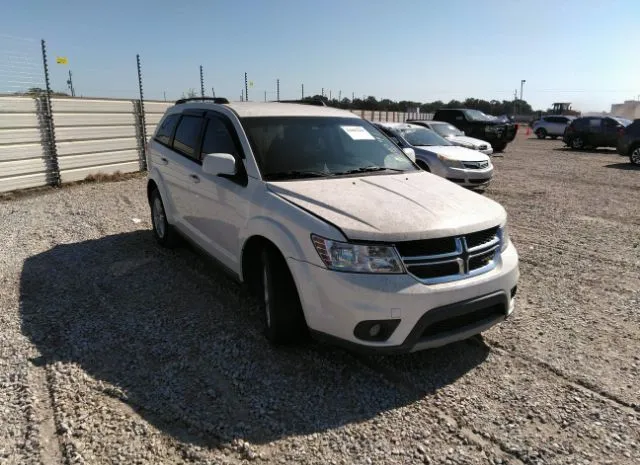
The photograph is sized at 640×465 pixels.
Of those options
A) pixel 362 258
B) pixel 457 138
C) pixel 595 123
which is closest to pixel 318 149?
pixel 362 258

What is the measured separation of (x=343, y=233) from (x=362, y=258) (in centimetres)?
19

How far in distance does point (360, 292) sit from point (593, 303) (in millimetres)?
2811

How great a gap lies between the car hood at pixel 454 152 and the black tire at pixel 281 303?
7.11 m

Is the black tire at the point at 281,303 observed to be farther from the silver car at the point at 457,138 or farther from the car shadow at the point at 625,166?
the car shadow at the point at 625,166

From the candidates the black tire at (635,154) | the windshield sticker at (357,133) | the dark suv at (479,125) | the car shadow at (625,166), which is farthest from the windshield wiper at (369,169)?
the dark suv at (479,125)

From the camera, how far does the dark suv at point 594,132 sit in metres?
20.9

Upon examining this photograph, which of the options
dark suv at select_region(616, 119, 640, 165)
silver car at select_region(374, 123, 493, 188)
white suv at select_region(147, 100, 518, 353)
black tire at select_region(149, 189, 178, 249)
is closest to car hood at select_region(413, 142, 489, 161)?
silver car at select_region(374, 123, 493, 188)

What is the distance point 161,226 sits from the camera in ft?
19.2

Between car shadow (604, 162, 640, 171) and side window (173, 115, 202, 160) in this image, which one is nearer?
side window (173, 115, 202, 160)

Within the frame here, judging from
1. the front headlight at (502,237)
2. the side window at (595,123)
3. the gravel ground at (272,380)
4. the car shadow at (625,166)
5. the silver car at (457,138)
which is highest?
the side window at (595,123)

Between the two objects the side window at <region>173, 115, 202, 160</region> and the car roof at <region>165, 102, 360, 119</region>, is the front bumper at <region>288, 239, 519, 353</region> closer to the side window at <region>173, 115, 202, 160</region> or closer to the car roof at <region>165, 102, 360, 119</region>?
the car roof at <region>165, 102, 360, 119</region>

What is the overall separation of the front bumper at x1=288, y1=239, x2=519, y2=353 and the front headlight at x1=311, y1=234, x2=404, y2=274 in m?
0.04

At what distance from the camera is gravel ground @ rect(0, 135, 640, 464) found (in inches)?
97.7

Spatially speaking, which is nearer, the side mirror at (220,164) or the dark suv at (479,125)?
the side mirror at (220,164)
